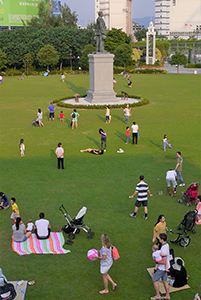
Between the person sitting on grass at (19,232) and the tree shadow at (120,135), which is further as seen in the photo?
the tree shadow at (120,135)

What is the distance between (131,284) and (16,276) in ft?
10.2

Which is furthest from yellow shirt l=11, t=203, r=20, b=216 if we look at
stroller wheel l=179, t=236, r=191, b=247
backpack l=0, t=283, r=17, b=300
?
stroller wheel l=179, t=236, r=191, b=247

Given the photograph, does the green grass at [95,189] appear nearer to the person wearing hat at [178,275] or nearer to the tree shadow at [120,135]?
the tree shadow at [120,135]

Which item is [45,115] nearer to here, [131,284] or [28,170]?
[28,170]

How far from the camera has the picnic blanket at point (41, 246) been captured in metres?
9.99

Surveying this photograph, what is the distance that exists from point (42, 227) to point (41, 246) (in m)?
0.57

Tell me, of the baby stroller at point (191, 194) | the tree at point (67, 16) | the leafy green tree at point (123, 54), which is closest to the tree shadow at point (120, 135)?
the baby stroller at point (191, 194)

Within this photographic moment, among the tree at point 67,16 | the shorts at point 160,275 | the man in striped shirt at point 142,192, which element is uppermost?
the tree at point 67,16

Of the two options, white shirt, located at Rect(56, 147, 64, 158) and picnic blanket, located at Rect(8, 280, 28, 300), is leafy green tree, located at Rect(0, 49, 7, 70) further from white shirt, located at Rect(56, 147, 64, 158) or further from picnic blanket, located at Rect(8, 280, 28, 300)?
picnic blanket, located at Rect(8, 280, 28, 300)

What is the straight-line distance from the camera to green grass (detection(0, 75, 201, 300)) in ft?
29.0

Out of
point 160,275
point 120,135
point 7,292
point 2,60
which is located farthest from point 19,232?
point 2,60

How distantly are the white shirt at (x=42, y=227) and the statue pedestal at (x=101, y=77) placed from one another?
2469 centimetres

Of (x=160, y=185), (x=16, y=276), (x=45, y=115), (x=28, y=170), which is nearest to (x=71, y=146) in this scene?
(x=28, y=170)

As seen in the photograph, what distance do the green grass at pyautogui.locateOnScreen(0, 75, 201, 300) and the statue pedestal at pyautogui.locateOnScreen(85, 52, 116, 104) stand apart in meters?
3.43
